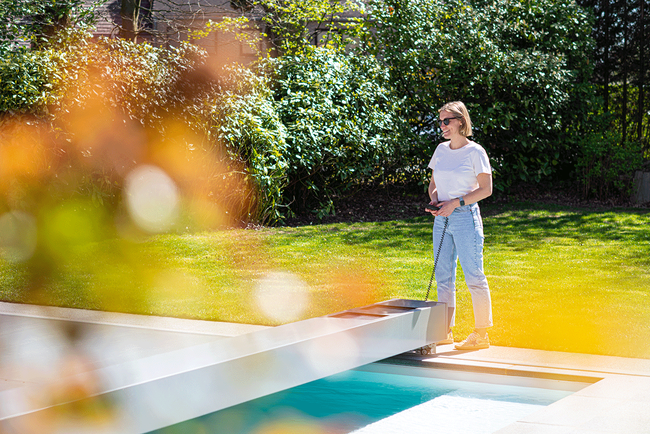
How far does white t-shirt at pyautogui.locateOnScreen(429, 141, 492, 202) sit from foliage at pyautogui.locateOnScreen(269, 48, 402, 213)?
746 cm

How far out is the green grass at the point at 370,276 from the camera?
6258mm

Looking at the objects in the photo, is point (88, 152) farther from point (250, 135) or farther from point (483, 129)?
point (483, 129)

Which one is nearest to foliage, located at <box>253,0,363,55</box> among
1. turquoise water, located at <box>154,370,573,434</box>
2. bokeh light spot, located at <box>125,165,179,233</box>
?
bokeh light spot, located at <box>125,165,179,233</box>

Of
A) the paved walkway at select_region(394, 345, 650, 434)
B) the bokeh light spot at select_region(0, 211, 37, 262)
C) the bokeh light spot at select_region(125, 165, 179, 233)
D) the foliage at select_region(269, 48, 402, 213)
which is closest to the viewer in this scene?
the paved walkway at select_region(394, 345, 650, 434)

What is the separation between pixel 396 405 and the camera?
15.2 feet

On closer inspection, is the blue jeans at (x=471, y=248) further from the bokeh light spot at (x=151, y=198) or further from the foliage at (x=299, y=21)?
the foliage at (x=299, y=21)

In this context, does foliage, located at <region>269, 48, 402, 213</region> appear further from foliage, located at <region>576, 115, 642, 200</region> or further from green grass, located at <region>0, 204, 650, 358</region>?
foliage, located at <region>576, 115, 642, 200</region>

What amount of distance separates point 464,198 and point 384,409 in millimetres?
1590

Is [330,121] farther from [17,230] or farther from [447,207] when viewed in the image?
[447,207]

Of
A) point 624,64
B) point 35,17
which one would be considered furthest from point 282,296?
point 624,64

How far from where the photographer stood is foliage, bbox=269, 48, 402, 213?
12906 millimetres

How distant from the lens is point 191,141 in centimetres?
1152

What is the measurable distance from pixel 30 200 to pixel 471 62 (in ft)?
29.3

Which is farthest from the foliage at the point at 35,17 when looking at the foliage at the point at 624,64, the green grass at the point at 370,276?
the foliage at the point at 624,64
